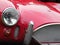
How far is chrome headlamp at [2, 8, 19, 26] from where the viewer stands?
11.4ft

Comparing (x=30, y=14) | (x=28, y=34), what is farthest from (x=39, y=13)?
(x=28, y=34)

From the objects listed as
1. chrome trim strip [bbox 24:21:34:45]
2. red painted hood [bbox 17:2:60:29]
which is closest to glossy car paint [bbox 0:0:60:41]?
red painted hood [bbox 17:2:60:29]

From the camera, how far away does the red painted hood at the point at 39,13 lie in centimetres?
365

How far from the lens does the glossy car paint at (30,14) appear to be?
140 inches

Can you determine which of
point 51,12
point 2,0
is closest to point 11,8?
point 2,0

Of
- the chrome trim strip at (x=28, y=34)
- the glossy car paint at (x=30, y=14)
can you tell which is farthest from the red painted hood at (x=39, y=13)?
the chrome trim strip at (x=28, y=34)

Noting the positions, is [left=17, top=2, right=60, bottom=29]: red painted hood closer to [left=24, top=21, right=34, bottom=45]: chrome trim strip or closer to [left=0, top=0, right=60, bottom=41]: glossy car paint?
[left=0, top=0, right=60, bottom=41]: glossy car paint

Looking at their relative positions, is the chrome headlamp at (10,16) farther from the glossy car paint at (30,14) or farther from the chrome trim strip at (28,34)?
the chrome trim strip at (28,34)

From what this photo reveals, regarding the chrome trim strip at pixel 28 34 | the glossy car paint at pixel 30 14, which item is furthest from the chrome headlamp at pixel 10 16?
the chrome trim strip at pixel 28 34

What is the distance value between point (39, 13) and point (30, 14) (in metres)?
0.13

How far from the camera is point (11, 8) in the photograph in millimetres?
3518

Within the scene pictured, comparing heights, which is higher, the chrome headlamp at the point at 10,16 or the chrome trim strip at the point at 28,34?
the chrome headlamp at the point at 10,16

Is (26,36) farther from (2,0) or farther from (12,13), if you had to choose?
(2,0)

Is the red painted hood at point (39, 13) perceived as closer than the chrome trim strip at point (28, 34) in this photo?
No
